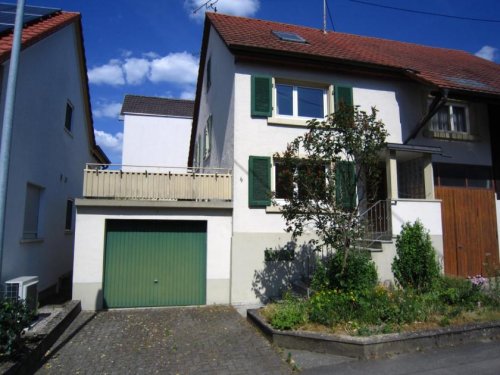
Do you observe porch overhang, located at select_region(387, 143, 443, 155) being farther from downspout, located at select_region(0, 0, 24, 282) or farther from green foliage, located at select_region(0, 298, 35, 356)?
green foliage, located at select_region(0, 298, 35, 356)

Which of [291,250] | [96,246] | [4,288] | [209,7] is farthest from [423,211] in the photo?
[209,7]

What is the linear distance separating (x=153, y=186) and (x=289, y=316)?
199 inches

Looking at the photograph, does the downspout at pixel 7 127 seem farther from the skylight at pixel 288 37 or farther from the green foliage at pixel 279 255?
the skylight at pixel 288 37

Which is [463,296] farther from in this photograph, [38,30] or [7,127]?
[38,30]

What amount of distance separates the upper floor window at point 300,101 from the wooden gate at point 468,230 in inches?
167

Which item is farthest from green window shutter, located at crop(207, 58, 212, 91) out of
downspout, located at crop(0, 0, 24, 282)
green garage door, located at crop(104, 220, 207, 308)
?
downspout, located at crop(0, 0, 24, 282)

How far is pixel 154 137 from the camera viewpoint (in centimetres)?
2638

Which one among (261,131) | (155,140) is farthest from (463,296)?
(155,140)

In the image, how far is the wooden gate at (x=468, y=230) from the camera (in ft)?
36.8

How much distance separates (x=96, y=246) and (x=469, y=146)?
11.2m

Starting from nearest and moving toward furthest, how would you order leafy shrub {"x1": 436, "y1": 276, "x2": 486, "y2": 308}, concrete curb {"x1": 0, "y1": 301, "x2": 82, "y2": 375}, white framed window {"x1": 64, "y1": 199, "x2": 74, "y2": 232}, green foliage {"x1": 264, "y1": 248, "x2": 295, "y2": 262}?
concrete curb {"x1": 0, "y1": 301, "x2": 82, "y2": 375}, leafy shrub {"x1": 436, "y1": 276, "x2": 486, "y2": 308}, green foliage {"x1": 264, "y1": 248, "x2": 295, "y2": 262}, white framed window {"x1": 64, "y1": 199, "x2": 74, "y2": 232}

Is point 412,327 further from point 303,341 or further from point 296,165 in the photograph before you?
point 296,165

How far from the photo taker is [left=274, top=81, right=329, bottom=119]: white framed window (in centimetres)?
1107

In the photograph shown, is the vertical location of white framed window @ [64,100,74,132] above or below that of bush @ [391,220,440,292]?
above
